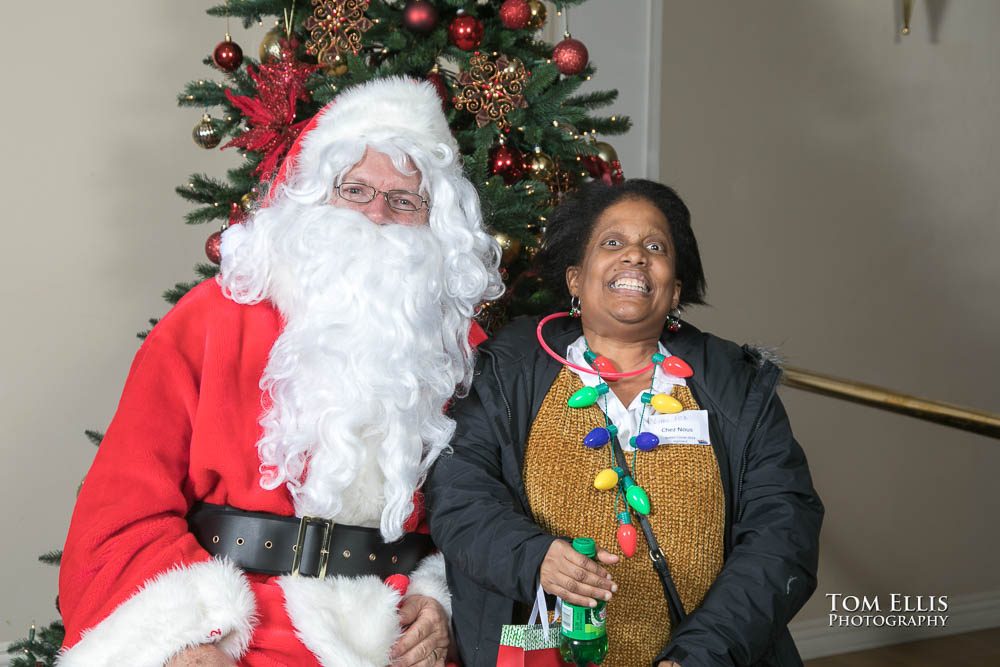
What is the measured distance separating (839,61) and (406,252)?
2973mm

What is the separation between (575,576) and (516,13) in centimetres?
148

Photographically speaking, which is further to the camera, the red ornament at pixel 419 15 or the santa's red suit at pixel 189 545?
the red ornament at pixel 419 15

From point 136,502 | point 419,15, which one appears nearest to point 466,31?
point 419,15

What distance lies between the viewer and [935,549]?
462 centimetres

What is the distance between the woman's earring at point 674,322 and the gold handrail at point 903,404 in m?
0.27

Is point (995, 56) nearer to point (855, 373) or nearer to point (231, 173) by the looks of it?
point (855, 373)

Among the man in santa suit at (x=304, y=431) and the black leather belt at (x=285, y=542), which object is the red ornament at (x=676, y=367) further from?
the black leather belt at (x=285, y=542)

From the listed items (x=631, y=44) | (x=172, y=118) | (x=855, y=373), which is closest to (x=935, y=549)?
(x=855, y=373)

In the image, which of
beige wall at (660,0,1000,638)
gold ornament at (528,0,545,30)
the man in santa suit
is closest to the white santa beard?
the man in santa suit

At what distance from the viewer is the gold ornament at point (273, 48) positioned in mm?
2686

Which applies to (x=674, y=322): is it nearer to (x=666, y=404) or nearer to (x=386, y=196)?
(x=666, y=404)

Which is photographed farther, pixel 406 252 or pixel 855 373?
pixel 855 373

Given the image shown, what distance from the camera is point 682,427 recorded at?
2061mm

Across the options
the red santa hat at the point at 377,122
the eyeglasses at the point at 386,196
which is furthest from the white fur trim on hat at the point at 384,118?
the eyeglasses at the point at 386,196
